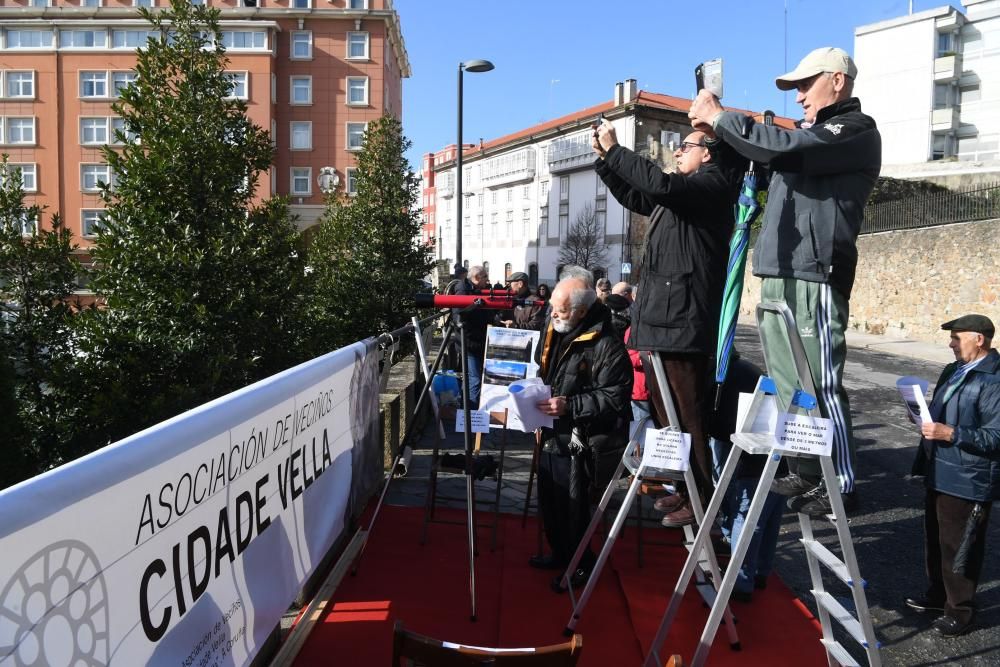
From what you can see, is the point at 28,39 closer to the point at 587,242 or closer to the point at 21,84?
the point at 21,84

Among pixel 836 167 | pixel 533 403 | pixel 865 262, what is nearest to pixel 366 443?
pixel 533 403

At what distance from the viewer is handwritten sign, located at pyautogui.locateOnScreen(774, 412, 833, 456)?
2506mm

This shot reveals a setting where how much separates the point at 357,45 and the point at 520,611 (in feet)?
149

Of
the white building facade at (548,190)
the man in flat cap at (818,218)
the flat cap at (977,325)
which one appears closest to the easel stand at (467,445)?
the man in flat cap at (818,218)

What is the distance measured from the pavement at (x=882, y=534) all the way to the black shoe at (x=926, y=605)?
1.7 inches

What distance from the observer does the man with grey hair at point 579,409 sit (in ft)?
14.2

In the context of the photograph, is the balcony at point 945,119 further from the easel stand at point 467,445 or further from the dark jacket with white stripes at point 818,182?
the dark jacket with white stripes at point 818,182

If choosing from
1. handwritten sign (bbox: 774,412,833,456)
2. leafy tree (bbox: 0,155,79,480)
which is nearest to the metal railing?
handwritten sign (bbox: 774,412,833,456)

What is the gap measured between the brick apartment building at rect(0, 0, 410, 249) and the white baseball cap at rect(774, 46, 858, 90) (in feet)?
133

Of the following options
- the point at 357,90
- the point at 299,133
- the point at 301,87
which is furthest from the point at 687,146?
the point at 301,87

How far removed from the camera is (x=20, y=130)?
4225 cm

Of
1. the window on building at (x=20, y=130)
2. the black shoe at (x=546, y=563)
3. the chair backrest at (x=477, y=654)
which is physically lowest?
the black shoe at (x=546, y=563)

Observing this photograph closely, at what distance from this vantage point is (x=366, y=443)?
5.27 metres

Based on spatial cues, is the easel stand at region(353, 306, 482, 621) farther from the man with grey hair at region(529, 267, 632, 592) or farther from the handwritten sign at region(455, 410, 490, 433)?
the man with grey hair at region(529, 267, 632, 592)
